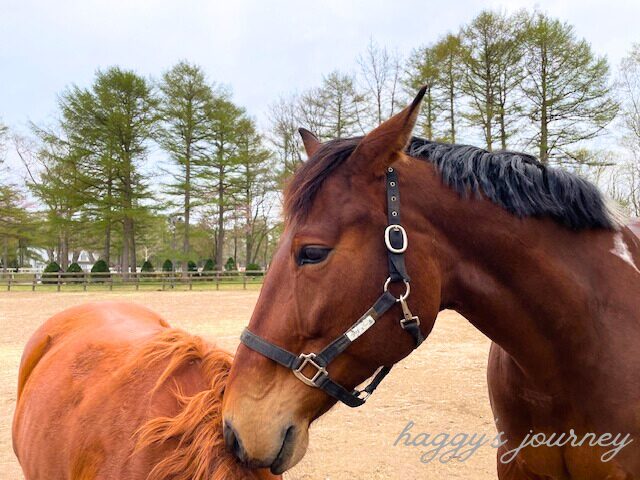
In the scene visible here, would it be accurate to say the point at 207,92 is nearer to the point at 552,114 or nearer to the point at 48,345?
the point at 552,114

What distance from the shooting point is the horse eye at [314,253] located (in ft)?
4.73

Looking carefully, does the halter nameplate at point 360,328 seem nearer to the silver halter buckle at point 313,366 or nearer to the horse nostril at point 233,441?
the silver halter buckle at point 313,366

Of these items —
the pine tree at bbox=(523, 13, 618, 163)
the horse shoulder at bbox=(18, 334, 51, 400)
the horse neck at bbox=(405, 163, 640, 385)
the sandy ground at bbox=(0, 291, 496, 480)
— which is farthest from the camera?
the pine tree at bbox=(523, 13, 618, 163)

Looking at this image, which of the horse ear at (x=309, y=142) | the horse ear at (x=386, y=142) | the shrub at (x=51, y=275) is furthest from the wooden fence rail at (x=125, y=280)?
the horse ear at (x=386, y=142)

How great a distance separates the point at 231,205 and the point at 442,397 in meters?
28.2

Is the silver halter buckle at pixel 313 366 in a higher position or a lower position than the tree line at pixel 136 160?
lower

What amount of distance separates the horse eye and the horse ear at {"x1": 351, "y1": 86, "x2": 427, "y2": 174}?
34cm

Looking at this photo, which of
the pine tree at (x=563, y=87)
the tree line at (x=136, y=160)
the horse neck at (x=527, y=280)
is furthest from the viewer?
the tree line at (x=136, y=160)

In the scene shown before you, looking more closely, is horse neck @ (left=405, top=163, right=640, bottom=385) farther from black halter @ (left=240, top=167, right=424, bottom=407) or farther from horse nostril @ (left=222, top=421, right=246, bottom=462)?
horse nostril @ (left=222, top=421, right=246, bottom=462)

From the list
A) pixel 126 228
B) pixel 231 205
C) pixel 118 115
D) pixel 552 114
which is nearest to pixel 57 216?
pixel 126 228

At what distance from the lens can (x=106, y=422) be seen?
1755mm

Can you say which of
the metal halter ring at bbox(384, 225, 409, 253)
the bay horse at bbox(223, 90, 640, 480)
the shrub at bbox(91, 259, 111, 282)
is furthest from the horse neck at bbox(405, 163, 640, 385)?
the shrub at bbox(91, 259, 111, 282)

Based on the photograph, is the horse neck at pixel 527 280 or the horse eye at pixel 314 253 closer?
the horse eye at pixel 314 253

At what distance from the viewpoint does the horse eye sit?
1440 mm
